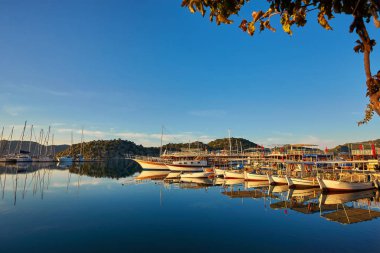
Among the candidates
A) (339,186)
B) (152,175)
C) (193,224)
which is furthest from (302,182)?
(152,175)

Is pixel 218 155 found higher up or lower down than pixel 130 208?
higher up

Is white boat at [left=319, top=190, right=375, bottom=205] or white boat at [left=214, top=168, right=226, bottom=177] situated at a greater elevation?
white boat at [left=214, top=168, right=226, bottom=177]

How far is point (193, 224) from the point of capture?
2609 centimetres

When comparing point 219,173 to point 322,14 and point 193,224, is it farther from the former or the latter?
point 322,14

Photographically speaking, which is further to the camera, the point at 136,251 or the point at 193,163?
the point at 193,163

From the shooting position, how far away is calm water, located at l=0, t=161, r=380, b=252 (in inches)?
769

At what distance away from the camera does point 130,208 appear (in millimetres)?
34781

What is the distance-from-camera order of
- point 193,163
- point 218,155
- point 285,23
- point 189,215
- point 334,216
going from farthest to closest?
point 218,155 → point 193,163 → point 189,215 → point 334,216 → point 285,23

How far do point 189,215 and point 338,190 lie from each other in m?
29.6

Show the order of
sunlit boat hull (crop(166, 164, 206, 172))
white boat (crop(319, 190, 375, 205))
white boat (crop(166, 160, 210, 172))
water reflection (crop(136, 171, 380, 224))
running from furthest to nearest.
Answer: white boat (crop(166, 160, 210, 172))
sunlit boat hull (crop(166, 164, 206, 172))
white boat (crop(319, 190, 375, 205))
water reflection (crop(136, 171, 380, 224))

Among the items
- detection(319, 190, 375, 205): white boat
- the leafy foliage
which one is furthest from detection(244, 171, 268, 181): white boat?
the leafy foliage

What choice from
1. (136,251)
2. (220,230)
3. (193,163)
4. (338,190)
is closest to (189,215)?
(220,230)

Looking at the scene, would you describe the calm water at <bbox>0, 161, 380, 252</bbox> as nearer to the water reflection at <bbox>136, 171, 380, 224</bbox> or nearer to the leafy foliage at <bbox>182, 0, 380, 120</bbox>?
the water reflection at <bbox>136, 171, 380, 224</bbox>

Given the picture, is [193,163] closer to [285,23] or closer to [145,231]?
[145,231]
